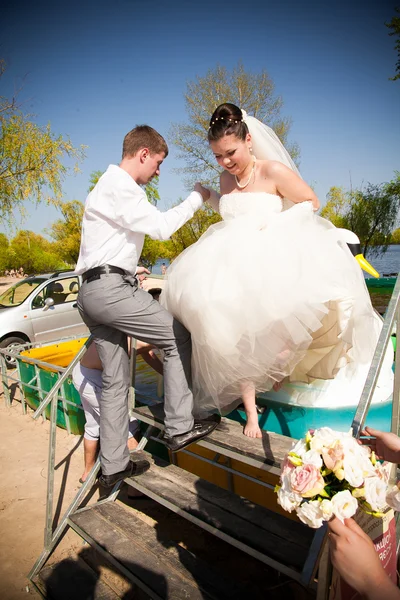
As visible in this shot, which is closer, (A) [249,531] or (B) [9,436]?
(A) [249,531]

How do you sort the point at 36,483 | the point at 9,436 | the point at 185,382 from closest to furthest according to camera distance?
1. the point at 185,382
2. the point at 36,483
3. the point at 9,436

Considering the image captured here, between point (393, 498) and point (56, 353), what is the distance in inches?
229

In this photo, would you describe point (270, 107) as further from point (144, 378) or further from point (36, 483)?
point (36, 483)

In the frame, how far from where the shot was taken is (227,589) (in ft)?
6.89

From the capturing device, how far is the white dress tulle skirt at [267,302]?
2121 mm

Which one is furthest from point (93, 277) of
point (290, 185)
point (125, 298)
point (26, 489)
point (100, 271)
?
point (26, 489)

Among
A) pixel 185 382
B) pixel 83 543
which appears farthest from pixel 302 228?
pixel 83 543

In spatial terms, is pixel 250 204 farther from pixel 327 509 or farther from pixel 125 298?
pixel 327 509

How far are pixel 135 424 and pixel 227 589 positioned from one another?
1.97m

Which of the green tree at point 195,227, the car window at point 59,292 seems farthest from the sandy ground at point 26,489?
the green tree at point 195,227

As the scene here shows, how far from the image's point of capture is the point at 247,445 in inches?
88.0

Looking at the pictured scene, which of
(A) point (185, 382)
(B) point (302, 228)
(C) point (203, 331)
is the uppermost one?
(B) point (302, 228)

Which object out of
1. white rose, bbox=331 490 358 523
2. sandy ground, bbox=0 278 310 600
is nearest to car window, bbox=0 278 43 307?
sandy ground, bbox=0 278 310 600

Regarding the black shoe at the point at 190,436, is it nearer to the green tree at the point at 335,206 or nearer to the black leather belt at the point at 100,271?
the black leather belt at the point at 100,271
